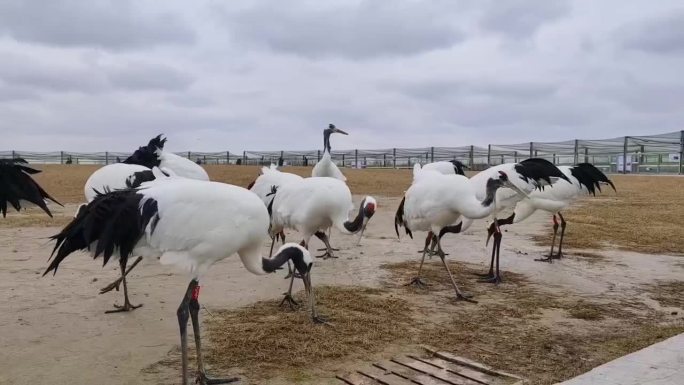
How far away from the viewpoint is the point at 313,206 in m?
8.29

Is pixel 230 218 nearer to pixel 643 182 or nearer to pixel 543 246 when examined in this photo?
pixel 543 246

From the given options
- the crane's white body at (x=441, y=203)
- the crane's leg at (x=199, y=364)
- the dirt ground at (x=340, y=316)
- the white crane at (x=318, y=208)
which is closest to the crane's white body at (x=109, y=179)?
the dirt ground at (x=340, y=316)

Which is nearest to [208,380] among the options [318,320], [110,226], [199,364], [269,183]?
[199,364]

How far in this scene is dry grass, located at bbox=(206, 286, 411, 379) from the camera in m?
5.43

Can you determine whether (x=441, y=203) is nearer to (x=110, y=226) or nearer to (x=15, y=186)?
(x=110, y=226)

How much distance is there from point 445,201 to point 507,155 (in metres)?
28.6

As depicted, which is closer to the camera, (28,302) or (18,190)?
(18,190)

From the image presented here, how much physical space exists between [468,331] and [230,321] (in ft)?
8.17

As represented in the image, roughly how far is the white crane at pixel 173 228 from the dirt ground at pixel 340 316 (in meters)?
0.85

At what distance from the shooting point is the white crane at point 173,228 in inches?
205

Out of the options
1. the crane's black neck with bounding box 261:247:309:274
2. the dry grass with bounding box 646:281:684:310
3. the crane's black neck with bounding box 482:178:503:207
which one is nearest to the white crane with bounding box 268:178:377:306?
the crane's black neck with bounding box 482:178:503:207

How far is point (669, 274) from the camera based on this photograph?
909 cm

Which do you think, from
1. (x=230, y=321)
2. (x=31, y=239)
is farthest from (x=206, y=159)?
(x=230, y=321)

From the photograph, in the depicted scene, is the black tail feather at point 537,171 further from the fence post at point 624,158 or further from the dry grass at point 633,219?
the fence post at point 624,158
